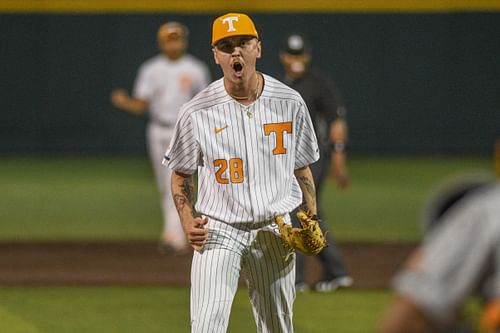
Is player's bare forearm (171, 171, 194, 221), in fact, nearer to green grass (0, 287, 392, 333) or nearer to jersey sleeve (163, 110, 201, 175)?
jersey sleeve (163, 110, 201, 175)

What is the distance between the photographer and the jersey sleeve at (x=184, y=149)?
614 centimetres

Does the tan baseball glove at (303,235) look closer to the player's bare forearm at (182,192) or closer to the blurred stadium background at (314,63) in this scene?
the player's bare forearm at (182,192)

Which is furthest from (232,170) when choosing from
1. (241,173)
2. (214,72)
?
(214,72)

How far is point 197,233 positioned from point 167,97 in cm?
676

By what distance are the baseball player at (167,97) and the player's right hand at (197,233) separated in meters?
6.37

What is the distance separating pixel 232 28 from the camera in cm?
606

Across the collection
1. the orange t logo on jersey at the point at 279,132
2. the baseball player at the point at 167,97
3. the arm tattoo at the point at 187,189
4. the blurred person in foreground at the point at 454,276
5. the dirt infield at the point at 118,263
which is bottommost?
the dirt infield at the point at 118,263

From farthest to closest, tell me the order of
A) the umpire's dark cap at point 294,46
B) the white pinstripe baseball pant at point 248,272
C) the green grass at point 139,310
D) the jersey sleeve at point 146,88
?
the jersey sleeve at point 146,88
the umpire's dark cap at point 294,46
the green grass at point 139,310
the white pinstripe baseball pant at point 248,272

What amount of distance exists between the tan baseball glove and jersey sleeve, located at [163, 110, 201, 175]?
0.59 meters

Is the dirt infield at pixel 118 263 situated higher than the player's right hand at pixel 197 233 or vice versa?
the player's right hand at pixel 197 233

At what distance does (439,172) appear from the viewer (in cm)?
1967

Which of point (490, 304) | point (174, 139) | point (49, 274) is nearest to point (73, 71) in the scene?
point (49, 274)

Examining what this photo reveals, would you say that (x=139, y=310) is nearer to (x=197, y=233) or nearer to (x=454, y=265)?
(x=197, y=233)

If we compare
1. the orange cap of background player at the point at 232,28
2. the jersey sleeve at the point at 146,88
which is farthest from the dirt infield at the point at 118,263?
the orange cap of background player at the point at 232,28
